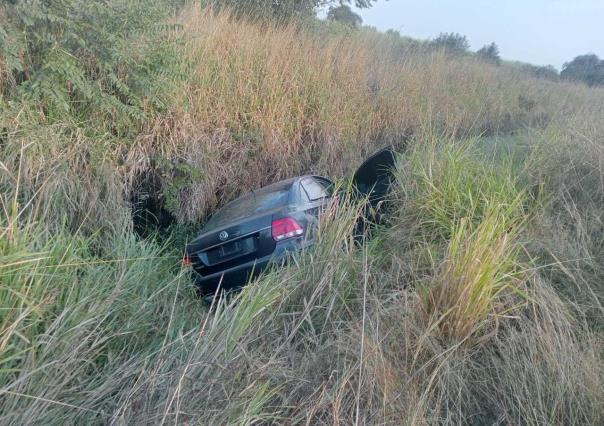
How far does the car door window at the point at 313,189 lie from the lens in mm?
6000

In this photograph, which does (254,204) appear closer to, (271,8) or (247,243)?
(247,243)

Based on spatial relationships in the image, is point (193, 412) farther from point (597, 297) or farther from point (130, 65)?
point (130, 65)

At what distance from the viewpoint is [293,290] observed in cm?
413

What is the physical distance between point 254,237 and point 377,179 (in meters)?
2.09

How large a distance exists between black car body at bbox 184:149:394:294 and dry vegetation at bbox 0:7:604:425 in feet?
1.31

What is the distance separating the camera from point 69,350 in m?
3.23

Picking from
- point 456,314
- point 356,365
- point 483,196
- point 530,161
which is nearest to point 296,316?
point 356,365

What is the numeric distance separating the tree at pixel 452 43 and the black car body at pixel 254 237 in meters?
12.3

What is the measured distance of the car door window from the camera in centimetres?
600

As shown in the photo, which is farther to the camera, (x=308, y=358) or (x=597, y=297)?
(x=597, y=297)

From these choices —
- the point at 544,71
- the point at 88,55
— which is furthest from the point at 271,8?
the point at 544,71

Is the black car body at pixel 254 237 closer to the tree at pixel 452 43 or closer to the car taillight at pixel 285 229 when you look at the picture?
the car taillight at pixel 285 229

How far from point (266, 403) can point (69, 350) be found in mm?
1165

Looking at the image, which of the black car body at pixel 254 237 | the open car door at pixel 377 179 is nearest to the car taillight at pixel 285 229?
the black car body at pixel 254 237
